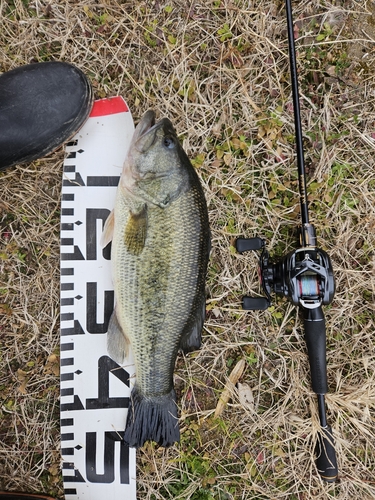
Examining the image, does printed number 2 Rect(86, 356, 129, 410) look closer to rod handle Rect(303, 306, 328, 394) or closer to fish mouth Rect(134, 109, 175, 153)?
rod handle Rect(303, 306, 328, 394)

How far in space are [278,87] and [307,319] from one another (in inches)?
62.7

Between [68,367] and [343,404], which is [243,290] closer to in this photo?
[343,404]

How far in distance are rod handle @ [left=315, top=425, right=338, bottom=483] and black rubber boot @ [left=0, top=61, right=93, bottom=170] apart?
2.62 m

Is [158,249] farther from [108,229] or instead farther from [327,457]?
[327,457]

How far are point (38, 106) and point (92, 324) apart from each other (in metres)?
1.44

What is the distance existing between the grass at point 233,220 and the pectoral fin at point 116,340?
444mm

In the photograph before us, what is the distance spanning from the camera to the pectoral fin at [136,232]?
229cm

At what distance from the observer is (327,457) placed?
2766mm

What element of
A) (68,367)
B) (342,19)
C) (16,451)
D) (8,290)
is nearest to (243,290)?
(68,367)

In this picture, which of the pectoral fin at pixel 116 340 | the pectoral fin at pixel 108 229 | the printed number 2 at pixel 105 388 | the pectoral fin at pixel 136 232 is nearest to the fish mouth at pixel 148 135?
the pectoral fin at pixel 136 232

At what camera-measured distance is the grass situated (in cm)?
279

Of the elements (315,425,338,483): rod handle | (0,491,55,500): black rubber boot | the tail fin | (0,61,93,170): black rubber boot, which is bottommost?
(0,491,55,500): black rubber boot

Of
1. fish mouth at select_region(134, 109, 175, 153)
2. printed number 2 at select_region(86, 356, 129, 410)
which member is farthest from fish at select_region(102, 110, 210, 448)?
printed number 2 at select_region(86, 356, 129, 410)

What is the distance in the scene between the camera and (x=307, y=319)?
265cm
